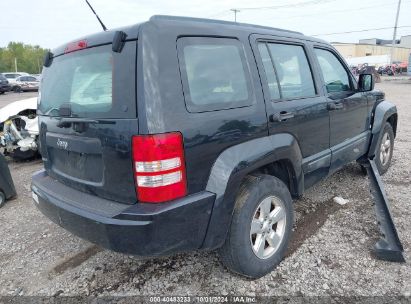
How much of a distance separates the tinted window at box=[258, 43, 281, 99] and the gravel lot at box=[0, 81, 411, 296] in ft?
4.67

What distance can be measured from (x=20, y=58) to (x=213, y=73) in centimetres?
9483

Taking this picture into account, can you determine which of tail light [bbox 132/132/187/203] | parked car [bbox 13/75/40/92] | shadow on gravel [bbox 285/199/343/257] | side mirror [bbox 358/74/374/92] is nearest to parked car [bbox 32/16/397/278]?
tail light [bbox 132/132/187/203]

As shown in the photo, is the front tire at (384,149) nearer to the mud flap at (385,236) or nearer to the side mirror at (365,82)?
the side mirror at (365,82)

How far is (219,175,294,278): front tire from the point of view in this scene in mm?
2438

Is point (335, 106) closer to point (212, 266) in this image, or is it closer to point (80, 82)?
point (212, 266)

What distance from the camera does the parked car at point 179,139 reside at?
205cm

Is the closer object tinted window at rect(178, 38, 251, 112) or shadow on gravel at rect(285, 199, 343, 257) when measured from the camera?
tinted window at rect(178, 38, 251, 112)

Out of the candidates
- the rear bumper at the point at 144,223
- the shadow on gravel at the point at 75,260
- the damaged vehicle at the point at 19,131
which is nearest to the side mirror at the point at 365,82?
the rear bumper at the point at 144,223

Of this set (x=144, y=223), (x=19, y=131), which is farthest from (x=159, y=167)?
(x=19, y=131)

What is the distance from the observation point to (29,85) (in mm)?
27172

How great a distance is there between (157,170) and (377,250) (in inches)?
81.2

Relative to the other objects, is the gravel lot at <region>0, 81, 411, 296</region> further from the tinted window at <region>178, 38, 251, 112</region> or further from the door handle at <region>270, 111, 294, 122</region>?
the tinted window at <region>178, 38, 251, 112</region>

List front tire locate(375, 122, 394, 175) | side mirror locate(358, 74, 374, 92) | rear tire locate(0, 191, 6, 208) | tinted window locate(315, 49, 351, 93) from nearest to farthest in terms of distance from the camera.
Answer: tinted window locate(315, 49, 351, 93) < side mirror locate(358, 74, 374, 92) < rear tire locate(0, 191, 6, 208) < front tire locate(375, 122, 394, 175)

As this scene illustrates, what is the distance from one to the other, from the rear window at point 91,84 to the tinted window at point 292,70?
1378 mm
